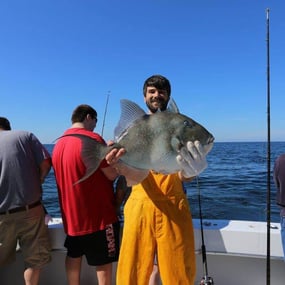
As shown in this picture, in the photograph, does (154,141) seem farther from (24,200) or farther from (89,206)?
(24,200)

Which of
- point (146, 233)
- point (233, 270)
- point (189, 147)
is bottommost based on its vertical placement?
point (233, 270)

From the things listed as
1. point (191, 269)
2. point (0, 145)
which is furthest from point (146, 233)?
point (0, 145)

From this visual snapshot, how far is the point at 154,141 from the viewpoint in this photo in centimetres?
192

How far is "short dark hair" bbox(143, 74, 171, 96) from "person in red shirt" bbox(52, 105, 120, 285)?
2.60 feet

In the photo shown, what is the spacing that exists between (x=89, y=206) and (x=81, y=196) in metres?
0.13

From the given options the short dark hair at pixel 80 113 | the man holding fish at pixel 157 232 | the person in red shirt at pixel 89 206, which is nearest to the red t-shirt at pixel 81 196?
the person in red shirt at pixel 89 206

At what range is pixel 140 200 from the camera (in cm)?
244

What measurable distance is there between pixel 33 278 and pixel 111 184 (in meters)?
1.32

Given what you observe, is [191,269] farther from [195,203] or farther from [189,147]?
[195,203]

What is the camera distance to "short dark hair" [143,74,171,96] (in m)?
2.54

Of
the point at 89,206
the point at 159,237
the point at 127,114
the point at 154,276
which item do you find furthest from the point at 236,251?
the point at 127,114

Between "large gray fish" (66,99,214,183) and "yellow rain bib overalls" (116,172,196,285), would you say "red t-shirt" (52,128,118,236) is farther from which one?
"large gray fish" (66,99,214,183)

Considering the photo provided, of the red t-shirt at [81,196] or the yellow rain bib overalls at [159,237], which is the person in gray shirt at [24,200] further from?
the yellow rain bib overalls at [159,237]

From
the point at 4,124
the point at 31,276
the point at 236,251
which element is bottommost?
the point at 31,276
